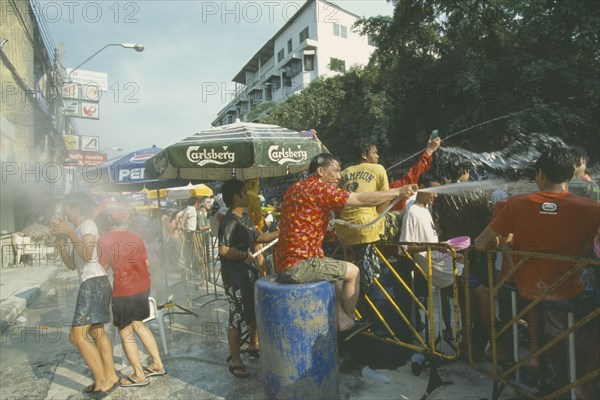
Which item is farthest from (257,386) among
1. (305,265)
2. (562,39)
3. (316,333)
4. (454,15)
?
(454,15)

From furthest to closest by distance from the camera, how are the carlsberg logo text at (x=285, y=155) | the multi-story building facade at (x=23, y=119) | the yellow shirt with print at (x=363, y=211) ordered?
the multi-story building facade at (x=23, y=119) → the carlsberg logo text at (x=285, y=155) → the yellow shirt with print at (x=363, y=211)

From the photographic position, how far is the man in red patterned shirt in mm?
3277

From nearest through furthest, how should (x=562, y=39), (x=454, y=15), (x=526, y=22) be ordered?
(x=562, y=39) < (x=526, y=22) < (x=454, y=15)

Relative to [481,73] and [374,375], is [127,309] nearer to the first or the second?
[374,375]

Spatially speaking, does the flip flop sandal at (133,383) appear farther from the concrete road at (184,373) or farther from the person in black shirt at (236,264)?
the person in black shirt at (236,264)

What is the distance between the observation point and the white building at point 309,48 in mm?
→ 43344

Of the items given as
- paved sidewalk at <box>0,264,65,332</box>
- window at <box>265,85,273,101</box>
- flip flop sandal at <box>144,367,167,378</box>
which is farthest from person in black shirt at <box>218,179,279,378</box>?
window at <box>265,85,273,101</box>

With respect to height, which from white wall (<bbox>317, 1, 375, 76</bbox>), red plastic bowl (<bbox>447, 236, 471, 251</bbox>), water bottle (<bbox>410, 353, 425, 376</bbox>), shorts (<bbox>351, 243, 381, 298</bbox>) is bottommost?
water bottle (<bbox>410, 353, 425, 376</bbox>)

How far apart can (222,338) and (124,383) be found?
59.8 inches

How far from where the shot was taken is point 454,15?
51.7 feet

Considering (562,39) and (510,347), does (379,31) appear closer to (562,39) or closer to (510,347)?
(562,39)

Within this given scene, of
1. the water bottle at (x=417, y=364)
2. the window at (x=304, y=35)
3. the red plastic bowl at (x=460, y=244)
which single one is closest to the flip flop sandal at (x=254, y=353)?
the water bottle at (x=417, y=364)

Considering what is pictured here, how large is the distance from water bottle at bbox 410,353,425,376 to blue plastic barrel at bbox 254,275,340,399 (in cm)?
98

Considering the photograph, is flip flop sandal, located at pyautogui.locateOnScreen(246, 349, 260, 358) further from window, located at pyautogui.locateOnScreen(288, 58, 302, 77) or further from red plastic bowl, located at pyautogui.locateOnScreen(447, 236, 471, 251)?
window, located at pyautogui.locateOnScreen(288, 58, 302, 77)
